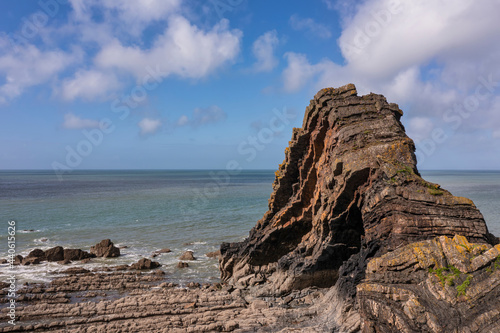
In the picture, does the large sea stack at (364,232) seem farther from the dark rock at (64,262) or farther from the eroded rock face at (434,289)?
the dark rock at (64,262)

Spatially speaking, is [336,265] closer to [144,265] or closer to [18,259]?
[144,265]

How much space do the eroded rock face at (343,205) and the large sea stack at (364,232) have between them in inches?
2.1

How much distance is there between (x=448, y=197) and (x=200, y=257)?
1027 inches

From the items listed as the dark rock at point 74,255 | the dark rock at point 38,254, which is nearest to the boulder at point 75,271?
the dark rock at point 74,255

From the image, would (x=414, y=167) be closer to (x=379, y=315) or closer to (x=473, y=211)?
(x=473, y=211)

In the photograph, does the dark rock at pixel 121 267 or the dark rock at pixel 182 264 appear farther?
the dark rock at pixel 182 264

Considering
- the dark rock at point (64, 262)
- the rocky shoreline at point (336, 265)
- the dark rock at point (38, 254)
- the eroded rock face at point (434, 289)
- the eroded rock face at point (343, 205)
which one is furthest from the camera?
the dark rock at point (38, 254)

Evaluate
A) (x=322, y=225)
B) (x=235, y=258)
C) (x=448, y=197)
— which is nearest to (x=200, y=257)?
(x=235, y=258)

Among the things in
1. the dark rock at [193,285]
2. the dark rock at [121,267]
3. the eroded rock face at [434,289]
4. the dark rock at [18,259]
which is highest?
the eroded rock face at [434,289]

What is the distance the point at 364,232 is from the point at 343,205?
1772mm

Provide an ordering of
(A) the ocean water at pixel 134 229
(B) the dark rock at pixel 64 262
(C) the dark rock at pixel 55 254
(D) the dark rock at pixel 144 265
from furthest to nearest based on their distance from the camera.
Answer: (C) the dark rock at pixel 55 254 → (B) the dark rock at pixel 64 262 → (A) the ocean water at pixel 134 229 → (D) the dark rock at pixel 144 265

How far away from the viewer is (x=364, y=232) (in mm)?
17781

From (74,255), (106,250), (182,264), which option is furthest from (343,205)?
(74,255)

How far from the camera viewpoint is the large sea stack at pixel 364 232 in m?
11.3
